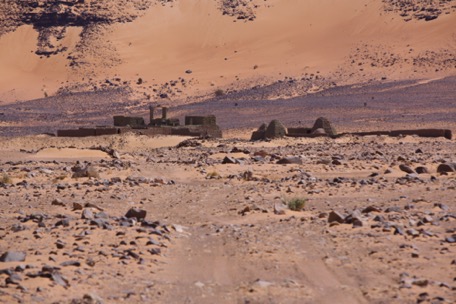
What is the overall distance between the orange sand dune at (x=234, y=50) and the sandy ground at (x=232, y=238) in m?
51.4

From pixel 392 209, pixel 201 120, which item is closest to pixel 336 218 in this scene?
pixel 392 209

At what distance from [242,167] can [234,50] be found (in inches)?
2320

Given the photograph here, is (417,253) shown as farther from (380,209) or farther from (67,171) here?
(67,171)

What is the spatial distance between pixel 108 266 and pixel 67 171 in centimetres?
1315

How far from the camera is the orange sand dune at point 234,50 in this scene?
235ft

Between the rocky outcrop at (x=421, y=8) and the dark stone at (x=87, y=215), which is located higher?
the rocky outcrop at (x=421, y=8)

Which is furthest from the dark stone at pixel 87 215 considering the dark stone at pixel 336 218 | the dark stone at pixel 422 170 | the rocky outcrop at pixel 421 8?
the rocky outcrop at pixel 421 8

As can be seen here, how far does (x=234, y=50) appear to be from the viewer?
266 ft

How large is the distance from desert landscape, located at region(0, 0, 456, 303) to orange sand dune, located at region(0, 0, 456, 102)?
10.0 inches

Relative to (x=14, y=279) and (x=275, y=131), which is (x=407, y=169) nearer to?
(x=14, y=279)

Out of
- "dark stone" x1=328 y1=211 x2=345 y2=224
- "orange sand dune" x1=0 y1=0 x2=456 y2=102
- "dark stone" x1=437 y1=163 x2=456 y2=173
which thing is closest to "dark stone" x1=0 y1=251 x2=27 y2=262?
"dark stone" x1=328 y1=211 x2=345 y2=224

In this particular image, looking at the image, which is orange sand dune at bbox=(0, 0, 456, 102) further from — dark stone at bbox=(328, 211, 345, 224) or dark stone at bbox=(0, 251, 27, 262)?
dark stone at bbox=(0, 251, 27, 262)

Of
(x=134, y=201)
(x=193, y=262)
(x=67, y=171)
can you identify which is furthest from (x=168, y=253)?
(x=67, y=171)

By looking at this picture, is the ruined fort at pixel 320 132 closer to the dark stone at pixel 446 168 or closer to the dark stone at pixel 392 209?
the dark stone at pixel 446 168
